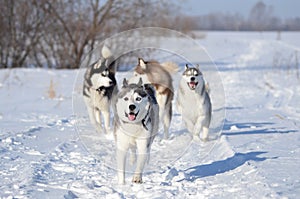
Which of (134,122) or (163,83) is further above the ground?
(163,83)

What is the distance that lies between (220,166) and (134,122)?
1475 millimetres

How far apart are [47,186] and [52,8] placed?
15.9m

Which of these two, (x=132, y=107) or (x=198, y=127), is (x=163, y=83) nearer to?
(x=198, y=127)

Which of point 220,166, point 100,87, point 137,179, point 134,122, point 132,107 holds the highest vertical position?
point 100,87

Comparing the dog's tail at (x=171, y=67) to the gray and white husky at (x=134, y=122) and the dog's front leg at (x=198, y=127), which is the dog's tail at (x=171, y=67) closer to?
the dog's front leg at (x=198, y=127)

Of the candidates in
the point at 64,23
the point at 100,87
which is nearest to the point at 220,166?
the point at 100,87

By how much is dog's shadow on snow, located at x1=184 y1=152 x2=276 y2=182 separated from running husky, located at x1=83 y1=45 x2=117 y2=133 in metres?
2.09

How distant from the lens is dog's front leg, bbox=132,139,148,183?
15.9 feet

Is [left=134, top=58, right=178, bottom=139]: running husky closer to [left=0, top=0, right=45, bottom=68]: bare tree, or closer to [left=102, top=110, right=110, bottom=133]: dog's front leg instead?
[left=102, top=110, right=110, bottom=133]: dog's front leg

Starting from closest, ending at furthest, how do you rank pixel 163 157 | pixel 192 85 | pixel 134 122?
pixel 134 122 < pixel 163 157 < pixel 192 85

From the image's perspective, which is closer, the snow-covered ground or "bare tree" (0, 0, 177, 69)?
the snow-covered ground

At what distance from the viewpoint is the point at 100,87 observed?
733 centimetres

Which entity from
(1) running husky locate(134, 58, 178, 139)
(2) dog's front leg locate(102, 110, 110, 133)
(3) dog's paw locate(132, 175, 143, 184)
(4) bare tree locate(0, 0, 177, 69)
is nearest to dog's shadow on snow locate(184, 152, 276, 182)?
(3) dog's paw locate(132, 175, 143, 184)

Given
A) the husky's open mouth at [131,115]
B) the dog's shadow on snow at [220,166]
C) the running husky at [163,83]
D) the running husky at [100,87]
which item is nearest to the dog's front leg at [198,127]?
the running husky at [163,83]
